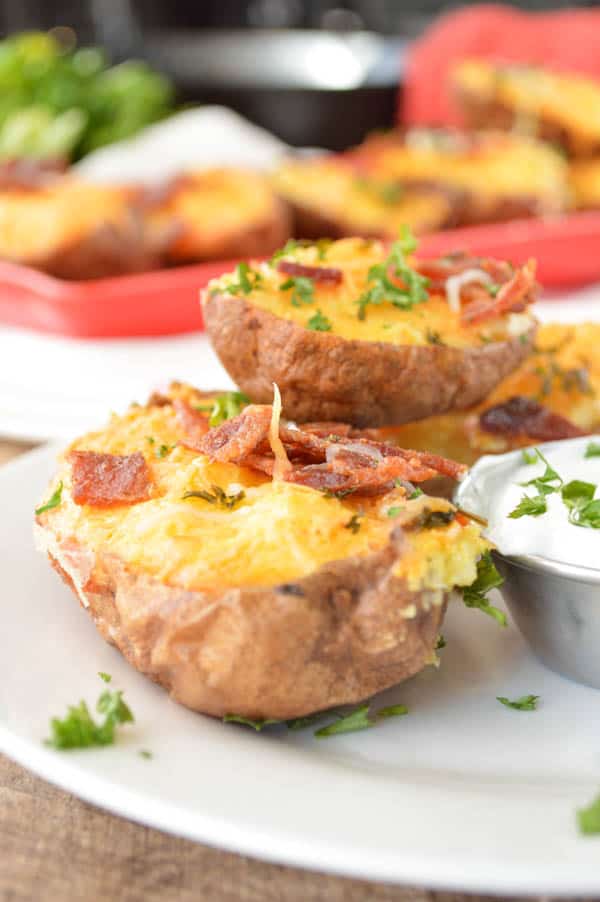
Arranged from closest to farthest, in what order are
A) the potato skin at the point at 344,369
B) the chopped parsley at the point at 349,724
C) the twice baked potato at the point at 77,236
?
the chopped parsley at the point at 349,724
the potato skin at the point at 344,369
the twice baked potato at the point at 77,236

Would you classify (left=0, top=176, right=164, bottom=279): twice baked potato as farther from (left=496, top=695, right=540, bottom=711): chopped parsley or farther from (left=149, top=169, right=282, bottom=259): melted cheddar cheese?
(left=496, top=695, right=540, bottom=711): chopped parsley

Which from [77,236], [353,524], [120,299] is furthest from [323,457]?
[77,236]

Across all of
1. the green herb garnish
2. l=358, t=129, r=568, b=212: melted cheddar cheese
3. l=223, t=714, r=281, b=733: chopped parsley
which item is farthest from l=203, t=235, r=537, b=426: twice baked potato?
l=358, t=129, r=568, b=212: melted cheddar cheese

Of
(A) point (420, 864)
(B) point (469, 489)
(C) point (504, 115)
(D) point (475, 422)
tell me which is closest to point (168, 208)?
(C) point (504, 115)

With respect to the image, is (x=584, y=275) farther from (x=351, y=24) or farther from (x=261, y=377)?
(x=351, y=24)

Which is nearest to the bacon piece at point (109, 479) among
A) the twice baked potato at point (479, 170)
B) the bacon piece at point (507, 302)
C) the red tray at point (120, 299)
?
the bacon piece at point (507, 302)

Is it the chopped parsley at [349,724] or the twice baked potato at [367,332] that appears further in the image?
the twice baked potato at [367,332]

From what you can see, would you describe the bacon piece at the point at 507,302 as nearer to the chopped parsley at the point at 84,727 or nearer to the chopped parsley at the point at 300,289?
the chopped parsley at the point at 300,289
